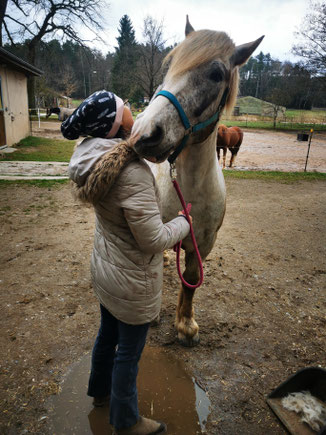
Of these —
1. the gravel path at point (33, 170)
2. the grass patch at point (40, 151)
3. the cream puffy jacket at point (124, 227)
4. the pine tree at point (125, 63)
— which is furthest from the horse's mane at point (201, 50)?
the pine tree at point (125, 63)

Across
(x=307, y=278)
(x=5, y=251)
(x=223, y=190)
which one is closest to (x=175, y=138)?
(x=223, y=190)

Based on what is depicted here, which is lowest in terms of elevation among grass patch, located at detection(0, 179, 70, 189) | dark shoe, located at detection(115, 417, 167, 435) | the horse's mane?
dark shoe, located at detection(115, 417, 167, 435)

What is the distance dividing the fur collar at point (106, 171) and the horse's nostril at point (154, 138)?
7 cm

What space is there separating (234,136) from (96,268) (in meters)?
10.0

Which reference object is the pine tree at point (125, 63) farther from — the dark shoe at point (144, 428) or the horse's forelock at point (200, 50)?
the dark shoe at point (144, 428)

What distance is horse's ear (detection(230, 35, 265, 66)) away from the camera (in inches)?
66.8

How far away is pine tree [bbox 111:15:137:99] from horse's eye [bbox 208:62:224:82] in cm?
3781

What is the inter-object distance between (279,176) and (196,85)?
827cm

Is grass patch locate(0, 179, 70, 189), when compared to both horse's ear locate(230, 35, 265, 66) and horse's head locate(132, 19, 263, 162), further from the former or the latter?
horse's ear locate(230, 35, 265, 66)

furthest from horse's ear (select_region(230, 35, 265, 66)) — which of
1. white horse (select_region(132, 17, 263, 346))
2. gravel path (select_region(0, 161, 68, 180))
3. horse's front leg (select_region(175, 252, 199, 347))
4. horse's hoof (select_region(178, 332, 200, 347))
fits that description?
gravel path (select_region(0, 161, 68, 180))

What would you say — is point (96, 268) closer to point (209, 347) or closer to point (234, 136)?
point (209, 347)

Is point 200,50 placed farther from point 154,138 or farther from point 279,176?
point 279,176

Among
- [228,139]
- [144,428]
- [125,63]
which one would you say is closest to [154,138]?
[144,428]

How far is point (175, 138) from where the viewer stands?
1.47 m
